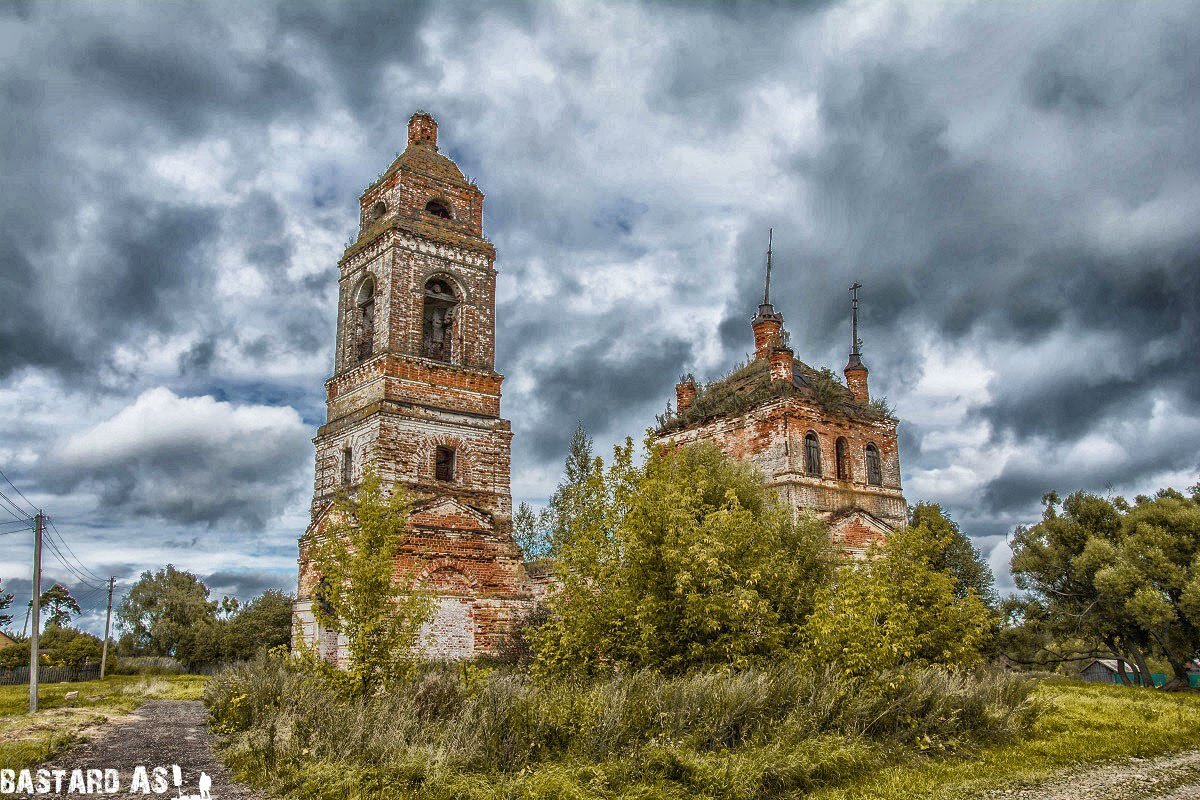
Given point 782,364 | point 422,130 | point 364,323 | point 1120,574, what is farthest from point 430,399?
point 1120,574

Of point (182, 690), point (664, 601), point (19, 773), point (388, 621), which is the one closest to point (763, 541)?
point (664, 601)

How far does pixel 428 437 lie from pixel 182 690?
10.3 m

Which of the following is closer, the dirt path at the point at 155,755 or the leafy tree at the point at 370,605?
the dirt path at the point at 155,755

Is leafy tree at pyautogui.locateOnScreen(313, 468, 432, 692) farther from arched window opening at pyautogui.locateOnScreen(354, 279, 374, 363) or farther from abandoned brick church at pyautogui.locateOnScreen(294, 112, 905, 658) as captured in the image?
arched window opening at pyautogui.locateOnScreen(354, 279, 374, 363)

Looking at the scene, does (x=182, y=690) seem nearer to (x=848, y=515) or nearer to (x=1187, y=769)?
(x=848, y=515)

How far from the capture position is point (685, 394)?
34094 mm

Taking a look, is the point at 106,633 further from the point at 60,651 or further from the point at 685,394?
the point at 685,394

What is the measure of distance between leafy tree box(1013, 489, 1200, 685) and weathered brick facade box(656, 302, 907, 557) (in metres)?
5.93

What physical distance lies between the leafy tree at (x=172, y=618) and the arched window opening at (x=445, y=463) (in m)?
22.5

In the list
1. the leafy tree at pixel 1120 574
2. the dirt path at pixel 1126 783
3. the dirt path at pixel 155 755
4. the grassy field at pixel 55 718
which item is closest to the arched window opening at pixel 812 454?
the leafy tree at pixel 1120 574

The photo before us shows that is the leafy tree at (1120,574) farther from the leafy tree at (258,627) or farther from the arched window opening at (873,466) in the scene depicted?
the leafy tree at (258,627)

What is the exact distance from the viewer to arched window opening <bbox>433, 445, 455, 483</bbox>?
2683cm

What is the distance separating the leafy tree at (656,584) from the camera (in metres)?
14.0

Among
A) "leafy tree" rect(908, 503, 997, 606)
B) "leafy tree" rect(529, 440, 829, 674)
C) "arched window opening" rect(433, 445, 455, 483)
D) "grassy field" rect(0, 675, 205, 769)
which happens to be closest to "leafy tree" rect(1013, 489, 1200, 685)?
"leafy tree" rect(908, 503, 997, 606)
